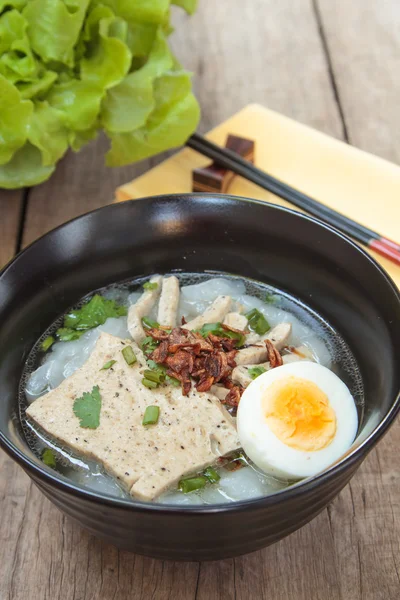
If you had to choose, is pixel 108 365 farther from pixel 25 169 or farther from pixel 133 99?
pixel 133 99

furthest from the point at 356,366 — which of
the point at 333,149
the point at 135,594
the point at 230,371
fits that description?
the point at 333,149

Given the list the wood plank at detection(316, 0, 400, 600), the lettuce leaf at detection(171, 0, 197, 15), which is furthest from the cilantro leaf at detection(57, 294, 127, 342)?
the lettuce leaf at detection(171, 0, 197, 15)

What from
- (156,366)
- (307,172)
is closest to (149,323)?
(156,366)

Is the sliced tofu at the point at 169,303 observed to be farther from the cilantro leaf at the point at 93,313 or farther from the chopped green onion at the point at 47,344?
the chopped green onion at the point at 47,344

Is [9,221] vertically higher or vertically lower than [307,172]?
Answer: lower

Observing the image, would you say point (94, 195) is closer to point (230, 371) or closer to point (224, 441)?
point (230, 371)

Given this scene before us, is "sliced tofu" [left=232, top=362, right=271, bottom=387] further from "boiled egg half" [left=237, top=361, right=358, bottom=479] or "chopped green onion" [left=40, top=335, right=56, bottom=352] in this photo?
"chopped green onion" [left=40, top=335, right=56, bottom=352]
